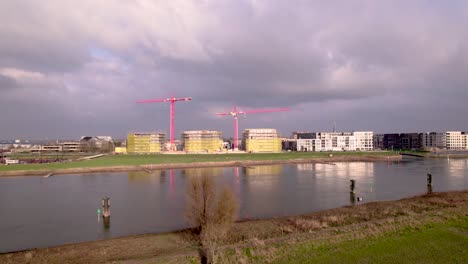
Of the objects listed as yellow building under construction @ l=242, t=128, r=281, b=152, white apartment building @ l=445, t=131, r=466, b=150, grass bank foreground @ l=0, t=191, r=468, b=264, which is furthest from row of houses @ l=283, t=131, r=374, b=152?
grass bank foreground @ l=0, t=191, r=468, b=264

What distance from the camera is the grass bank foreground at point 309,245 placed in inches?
329

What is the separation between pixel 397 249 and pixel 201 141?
76068 millimetres

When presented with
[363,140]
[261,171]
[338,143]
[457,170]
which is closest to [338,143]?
[338,143]

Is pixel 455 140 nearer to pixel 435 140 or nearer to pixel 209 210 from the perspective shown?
pixel 435 140

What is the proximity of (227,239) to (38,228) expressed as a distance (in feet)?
27.3

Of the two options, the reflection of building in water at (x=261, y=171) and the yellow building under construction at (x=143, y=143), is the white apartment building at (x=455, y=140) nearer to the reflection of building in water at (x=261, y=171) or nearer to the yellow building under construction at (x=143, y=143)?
the reflection of building in water at (x=261, y=171)

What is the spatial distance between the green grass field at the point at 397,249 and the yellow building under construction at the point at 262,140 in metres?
72.8

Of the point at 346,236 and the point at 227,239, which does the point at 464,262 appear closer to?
the point at 346,236

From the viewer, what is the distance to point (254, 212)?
15.8 meters

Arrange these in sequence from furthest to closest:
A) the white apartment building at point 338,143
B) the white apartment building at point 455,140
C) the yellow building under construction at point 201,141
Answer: the white apartment building at point 455,140 → the white apartment building at point 338,143 → the yellow building under construction at point 201,141

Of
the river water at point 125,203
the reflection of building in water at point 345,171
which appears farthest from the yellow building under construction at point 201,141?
the river water at point 125,203

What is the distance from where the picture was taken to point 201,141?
8381 centimetres

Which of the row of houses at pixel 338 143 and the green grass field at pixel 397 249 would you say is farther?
the row of houses at pixel 338 143

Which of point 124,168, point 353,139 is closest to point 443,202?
point 124,168
